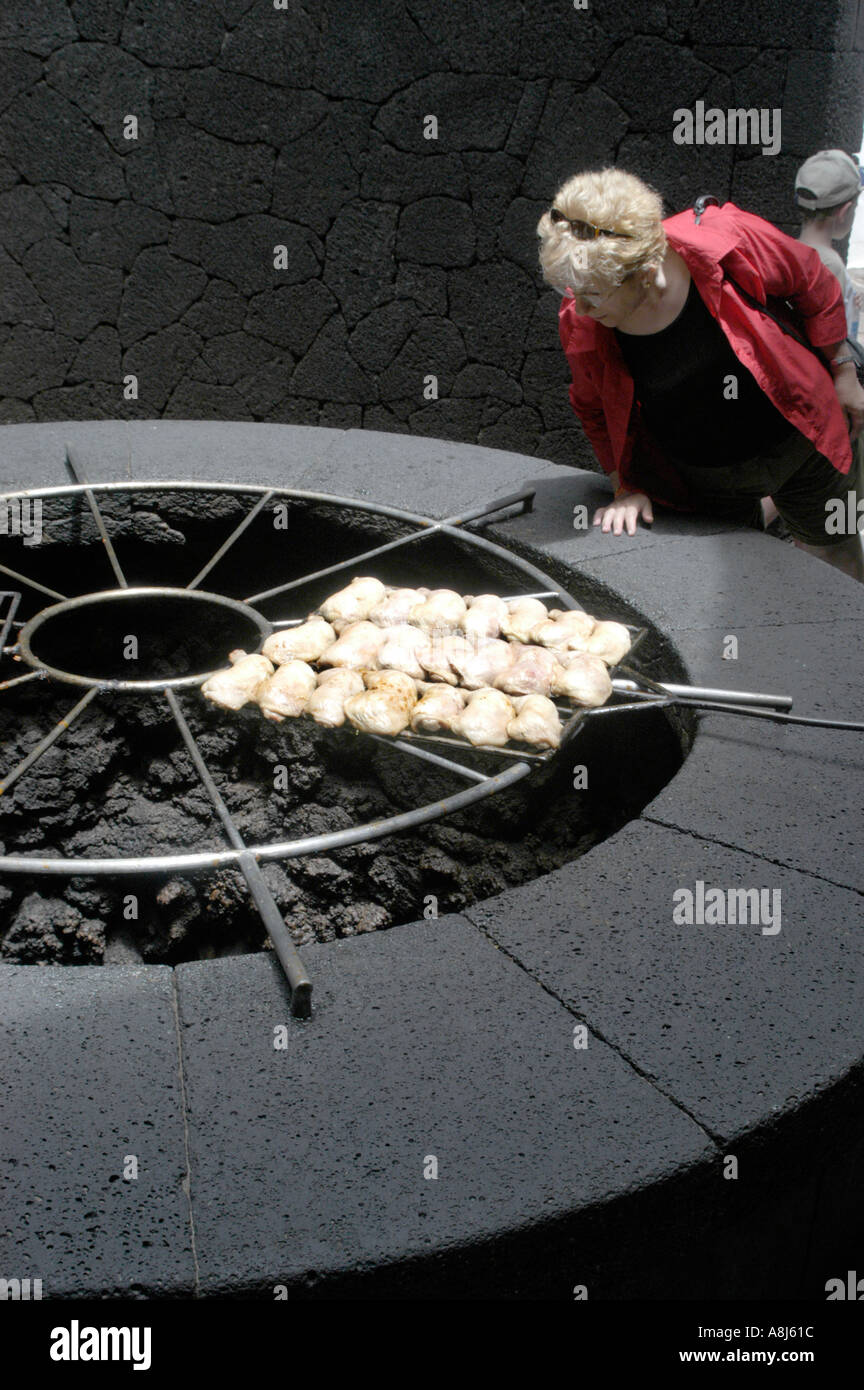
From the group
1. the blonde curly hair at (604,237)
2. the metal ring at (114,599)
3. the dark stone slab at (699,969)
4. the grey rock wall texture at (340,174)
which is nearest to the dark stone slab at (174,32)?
the grey rock wall texture at (340,174)

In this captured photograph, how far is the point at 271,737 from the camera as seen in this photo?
10.2 feet

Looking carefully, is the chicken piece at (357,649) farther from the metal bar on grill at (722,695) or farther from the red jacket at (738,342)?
the red jacket at (738,342)

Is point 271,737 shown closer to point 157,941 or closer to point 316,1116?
point 157,941

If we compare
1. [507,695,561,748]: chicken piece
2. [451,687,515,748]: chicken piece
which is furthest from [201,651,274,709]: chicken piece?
[507,695,561,748]: chicken piece

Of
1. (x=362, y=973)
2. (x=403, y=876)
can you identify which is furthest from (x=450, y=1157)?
(x=403, y=876)

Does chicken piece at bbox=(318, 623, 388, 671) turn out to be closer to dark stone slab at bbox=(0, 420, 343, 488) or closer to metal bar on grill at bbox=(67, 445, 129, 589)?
metal bar on grill at bbox=(67, 445, 129, 589)

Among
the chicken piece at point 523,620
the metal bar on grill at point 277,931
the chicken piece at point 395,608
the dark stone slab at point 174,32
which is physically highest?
the dark stone slab at point 174,32

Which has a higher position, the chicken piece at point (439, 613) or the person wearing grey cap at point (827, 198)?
the person wearing grey cap at point (827, 198)

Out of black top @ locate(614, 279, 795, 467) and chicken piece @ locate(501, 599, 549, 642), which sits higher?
black top @ locate(614, 279, 795, 467)

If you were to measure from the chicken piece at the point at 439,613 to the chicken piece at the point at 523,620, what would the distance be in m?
0.11

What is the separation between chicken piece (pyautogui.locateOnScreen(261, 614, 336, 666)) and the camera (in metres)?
2.52

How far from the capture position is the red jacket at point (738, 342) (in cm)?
289

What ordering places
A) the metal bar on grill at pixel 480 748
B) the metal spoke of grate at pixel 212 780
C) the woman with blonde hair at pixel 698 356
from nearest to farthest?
the metal spoke of grate at pixel 212 780 → the metal bar on grill at pixel 480 748 → the woman with blonde hair at pixel 698 356

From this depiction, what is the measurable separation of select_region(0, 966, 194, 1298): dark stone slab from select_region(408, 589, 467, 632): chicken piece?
3.77 ft
